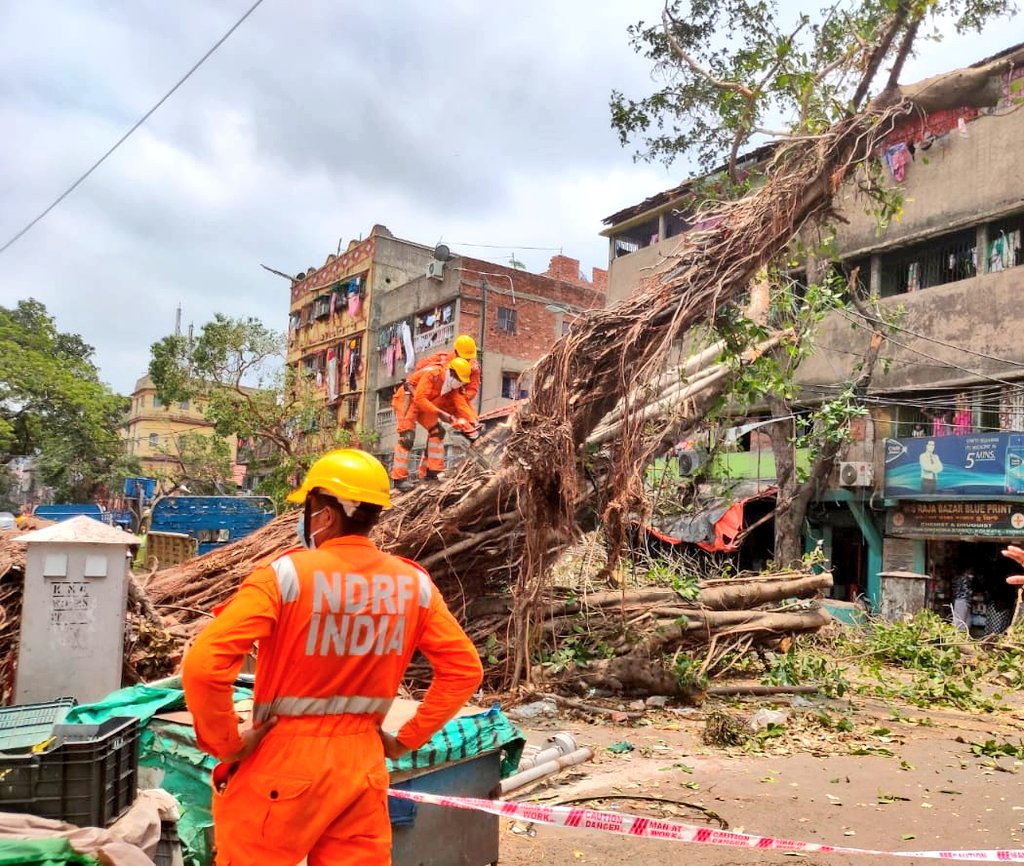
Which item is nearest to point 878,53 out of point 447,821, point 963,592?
point 447,821

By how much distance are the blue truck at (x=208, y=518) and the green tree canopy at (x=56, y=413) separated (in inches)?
708

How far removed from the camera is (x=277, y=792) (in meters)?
2.19

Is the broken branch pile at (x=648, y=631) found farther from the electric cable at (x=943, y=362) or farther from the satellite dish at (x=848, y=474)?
the satellite dish at (x=848, y=474)

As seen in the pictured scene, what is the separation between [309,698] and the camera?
2.28m

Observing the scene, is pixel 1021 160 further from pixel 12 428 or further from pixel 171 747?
pixel 12 428

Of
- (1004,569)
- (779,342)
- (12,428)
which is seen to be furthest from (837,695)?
(12,428)

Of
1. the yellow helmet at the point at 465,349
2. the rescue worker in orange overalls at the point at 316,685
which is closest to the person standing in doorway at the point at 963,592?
the yellow helmet at the point at 465,349

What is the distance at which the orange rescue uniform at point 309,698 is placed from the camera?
85.6 inches

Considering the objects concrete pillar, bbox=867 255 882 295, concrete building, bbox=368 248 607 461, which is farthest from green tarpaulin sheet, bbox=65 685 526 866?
concrete building, bbox=368 248 607 461

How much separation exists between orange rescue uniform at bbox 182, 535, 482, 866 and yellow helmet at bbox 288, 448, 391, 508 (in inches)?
5.0

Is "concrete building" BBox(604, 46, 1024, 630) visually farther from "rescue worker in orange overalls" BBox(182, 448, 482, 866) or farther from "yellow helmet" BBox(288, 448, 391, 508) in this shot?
"rescue worker in orange overalls" BBox(182, 448, 482, 866)

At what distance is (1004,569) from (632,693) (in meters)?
11.7

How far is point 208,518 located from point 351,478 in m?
13.0

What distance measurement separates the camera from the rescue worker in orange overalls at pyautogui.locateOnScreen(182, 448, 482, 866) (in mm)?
2176
